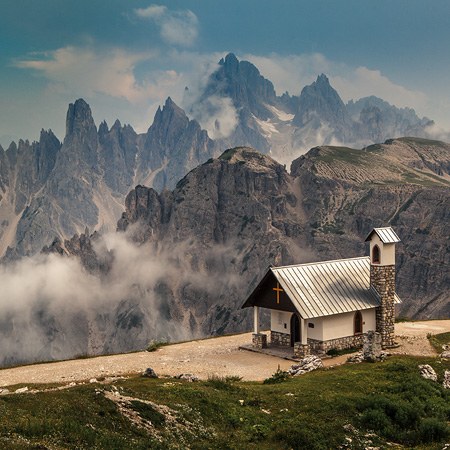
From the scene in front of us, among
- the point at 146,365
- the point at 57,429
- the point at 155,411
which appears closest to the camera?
the point at 57,429

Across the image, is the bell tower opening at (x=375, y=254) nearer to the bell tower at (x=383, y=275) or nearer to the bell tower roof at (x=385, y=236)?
the bell tower at (x=383, y=275)

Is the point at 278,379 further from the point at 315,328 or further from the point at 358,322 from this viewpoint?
the point at 358,322

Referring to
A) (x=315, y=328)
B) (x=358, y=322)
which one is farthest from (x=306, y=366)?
(x=358, y=322)

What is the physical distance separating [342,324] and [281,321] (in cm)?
495

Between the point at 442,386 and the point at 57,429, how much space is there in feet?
71.7

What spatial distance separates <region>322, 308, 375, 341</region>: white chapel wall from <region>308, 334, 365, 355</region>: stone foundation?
0.32 metres

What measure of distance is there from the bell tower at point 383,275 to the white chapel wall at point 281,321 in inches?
293

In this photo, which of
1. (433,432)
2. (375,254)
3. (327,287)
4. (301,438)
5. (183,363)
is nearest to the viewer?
(301,438)

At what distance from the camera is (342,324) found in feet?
169

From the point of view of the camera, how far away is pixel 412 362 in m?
39.3

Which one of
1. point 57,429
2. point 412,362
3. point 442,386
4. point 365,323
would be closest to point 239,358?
point 365,323

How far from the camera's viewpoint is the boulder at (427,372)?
118 ft

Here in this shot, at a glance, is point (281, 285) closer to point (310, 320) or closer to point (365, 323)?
point (310, 320)

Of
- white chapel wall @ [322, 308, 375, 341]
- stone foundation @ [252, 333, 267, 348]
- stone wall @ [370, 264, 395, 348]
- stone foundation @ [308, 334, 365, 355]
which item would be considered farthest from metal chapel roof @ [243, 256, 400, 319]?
stone foundation @ [252, 333, 267, 348]
